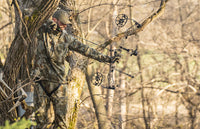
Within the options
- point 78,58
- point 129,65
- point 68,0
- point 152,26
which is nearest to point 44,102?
point 78,58

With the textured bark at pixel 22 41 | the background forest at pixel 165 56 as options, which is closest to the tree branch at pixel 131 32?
the textured bark at pixel 22 41

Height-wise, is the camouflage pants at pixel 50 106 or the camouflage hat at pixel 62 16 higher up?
the camouflage hat at pixel 62 16

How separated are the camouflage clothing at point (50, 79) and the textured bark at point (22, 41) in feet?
1.06

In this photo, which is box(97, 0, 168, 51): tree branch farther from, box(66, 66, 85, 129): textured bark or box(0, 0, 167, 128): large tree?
box(0, 0, 167, 128): large tree

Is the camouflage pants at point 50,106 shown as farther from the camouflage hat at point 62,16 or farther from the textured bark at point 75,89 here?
the camouflage hat at point 62,16

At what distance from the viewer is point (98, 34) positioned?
2392 centimetres

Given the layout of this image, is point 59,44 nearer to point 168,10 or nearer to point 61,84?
point 61,84

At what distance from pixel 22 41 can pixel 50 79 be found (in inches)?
45.7

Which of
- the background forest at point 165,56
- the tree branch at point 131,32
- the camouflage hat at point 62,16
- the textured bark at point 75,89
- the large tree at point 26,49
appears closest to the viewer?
the camouflage hat at point 62,16

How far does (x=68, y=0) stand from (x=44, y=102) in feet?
12.0

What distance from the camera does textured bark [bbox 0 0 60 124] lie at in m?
5.74

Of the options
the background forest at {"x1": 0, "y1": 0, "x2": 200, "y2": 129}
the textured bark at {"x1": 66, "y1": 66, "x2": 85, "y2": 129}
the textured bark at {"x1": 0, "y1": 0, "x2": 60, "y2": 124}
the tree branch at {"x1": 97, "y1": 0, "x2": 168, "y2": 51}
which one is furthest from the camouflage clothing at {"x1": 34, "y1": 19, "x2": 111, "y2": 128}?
the background forest at {"x1": 0, "y1": 0, "x2": 200, "y2": 129}

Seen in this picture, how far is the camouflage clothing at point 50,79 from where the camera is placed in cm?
541

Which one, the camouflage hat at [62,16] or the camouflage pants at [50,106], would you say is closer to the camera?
the camouflage hat at [62,16]
